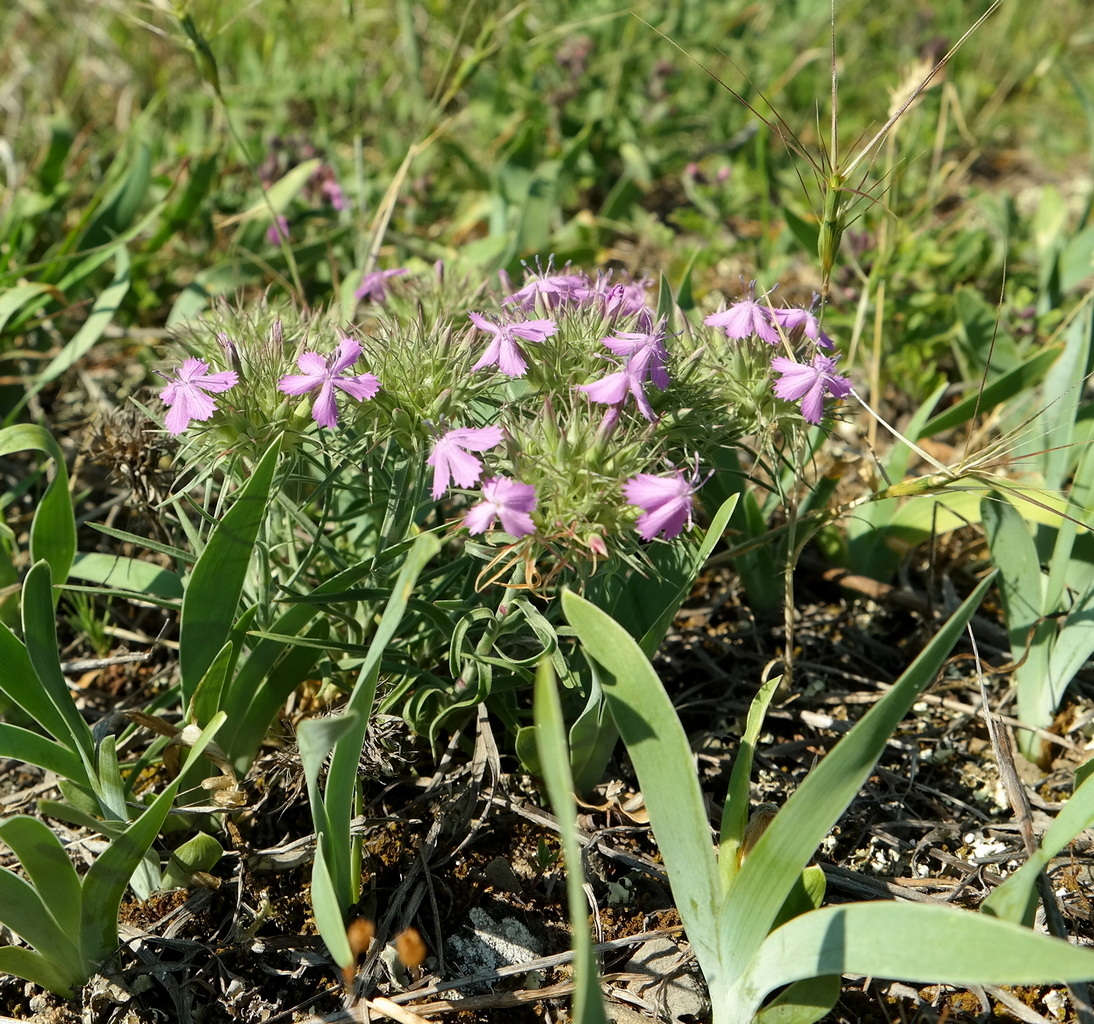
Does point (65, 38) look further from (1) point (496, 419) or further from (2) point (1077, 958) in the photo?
(2) point (1077, 958)

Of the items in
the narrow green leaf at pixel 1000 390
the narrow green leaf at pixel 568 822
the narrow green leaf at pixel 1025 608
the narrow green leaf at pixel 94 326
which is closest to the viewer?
the narrow green leaf at pixel 568 822

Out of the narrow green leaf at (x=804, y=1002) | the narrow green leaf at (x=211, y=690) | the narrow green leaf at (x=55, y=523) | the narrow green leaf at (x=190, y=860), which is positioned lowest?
the narrow green leaf at (x=190, y=860)

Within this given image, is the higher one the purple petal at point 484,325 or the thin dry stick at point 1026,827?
the purple petal at point 484,325

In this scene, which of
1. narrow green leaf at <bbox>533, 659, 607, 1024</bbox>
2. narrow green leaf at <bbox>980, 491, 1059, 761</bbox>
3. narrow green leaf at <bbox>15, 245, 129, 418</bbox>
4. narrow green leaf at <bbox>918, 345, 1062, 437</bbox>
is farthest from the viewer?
narrow green leaf at <bbox>15, 245, 129, 418</bbox>

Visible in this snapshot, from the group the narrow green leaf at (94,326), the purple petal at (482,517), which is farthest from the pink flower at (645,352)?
the narrow green leaf at (94,326)

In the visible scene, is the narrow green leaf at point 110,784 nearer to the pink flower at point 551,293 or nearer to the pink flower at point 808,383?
the pink flower at point 551,293

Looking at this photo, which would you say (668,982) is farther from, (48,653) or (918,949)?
(48,653)

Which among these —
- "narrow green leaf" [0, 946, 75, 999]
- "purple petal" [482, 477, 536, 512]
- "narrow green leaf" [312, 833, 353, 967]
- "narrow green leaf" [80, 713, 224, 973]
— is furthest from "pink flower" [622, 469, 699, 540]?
"narrow green leaf" [0, 946, 75, 999]

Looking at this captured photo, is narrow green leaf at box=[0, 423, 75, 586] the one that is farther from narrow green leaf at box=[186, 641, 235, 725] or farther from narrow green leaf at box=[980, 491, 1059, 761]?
narrow green leaf at box=[980, 491, 1059, 761]

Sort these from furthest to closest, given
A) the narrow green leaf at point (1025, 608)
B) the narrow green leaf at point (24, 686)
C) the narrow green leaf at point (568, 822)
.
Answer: the narrow green leaf at point (1025, 608) < the narrow green leaf at point (24, 686) < the narrow green leaf at point (568, 822)
